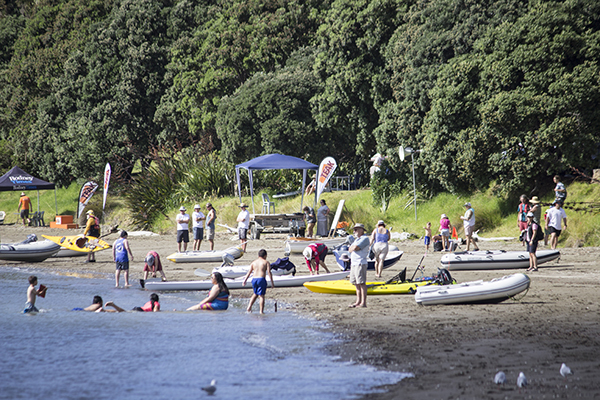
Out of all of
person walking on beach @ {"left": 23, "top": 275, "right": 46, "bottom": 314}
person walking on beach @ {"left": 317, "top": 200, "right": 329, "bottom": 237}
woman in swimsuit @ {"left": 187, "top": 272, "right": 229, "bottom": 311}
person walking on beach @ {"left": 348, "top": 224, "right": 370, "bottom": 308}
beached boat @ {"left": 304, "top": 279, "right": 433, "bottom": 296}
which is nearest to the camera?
person walking on beach @ {"left": 348, "top": 224, "right": 370, "bottom": 308}

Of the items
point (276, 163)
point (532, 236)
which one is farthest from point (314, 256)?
point (276, 163)

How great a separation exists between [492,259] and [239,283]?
6.50m

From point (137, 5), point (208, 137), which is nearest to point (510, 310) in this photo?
point (208, 137)

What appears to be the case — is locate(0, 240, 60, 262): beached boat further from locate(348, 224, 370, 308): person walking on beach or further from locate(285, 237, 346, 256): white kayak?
locate(348, 224, 370, 308): person walking on beach

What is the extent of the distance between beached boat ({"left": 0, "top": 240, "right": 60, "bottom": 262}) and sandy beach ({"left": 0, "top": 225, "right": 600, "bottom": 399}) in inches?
363

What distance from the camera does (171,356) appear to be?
9516mm

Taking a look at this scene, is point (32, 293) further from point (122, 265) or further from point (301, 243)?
point (301, 243)

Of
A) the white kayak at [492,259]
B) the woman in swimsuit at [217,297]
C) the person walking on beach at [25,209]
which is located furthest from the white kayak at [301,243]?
the person walking on beach at [25,209]

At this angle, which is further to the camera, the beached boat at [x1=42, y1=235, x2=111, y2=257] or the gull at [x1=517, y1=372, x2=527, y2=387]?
the beached boat at [x1=42, y1=235, x2=111, y2=257]

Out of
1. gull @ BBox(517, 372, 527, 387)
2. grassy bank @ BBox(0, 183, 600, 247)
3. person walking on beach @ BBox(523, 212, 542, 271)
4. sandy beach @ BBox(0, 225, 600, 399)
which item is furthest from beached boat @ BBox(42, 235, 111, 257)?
gull @ BBox(517, 372, 527, 387)

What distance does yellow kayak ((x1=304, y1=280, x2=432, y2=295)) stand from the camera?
12969 mm

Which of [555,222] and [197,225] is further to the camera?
[197,225]

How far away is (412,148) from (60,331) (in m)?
15.2

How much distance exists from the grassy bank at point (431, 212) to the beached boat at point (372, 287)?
7.84 metres
